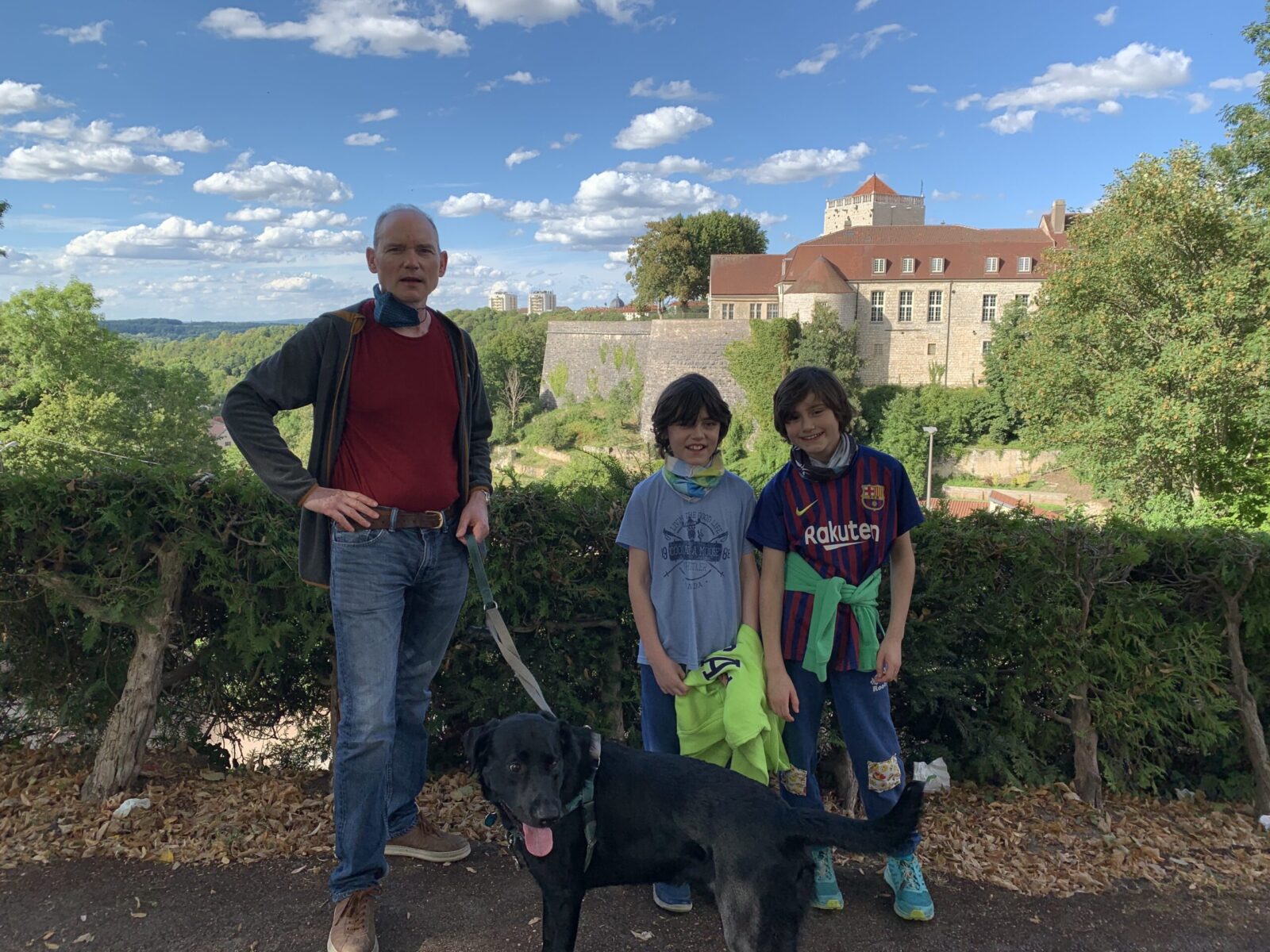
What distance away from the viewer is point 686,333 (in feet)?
174

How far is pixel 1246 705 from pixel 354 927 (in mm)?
4213

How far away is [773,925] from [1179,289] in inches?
1069

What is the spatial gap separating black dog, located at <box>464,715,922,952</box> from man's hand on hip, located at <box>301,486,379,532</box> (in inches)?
31.0

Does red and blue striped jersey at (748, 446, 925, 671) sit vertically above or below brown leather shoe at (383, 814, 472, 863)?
above

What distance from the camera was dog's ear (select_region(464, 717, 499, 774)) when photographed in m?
2.40

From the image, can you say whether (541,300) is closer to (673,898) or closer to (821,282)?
(821,282)

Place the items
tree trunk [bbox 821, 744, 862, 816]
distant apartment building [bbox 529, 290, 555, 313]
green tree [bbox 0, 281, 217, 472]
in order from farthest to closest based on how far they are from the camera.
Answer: distant apartment building [bbox 529, 290, 555, 313] < green tree [bbox 0, 281, 217, 472] < tree trunk [bbox 821, 744, 862, 816]

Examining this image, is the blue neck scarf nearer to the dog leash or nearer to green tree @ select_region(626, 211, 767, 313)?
the dog leash

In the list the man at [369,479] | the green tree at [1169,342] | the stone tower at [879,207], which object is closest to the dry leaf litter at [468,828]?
the man at [369,479]

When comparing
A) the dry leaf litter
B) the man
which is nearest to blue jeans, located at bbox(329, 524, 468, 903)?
the man

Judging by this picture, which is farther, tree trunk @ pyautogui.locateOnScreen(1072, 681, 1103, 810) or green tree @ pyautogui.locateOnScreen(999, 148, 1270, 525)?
green tree @ pyautogui.locateOnScreen(999, 148, 1270, 525)

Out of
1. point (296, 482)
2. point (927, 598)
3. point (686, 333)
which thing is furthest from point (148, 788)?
point (686, 333)

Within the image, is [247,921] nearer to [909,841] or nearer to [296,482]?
[296,482]

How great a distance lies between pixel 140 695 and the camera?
148 inches
